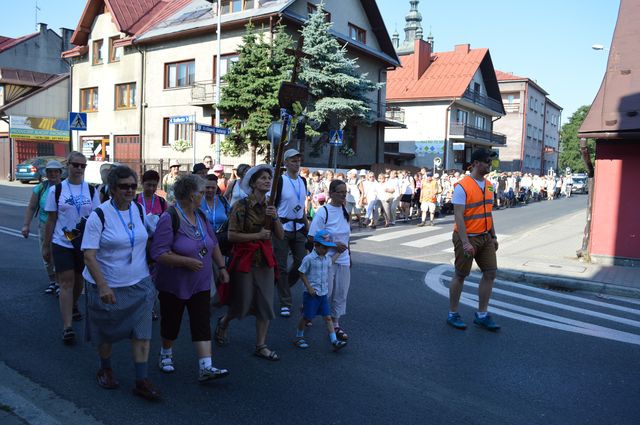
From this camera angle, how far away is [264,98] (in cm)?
2217

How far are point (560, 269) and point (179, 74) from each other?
24.5 metres

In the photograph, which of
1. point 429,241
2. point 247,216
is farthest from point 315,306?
point 429,241

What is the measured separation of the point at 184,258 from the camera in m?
4.05

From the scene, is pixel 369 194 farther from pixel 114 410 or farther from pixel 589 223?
pixel 114 410

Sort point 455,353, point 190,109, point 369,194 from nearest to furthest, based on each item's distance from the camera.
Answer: point 455,353 → point 369,194 → point 190,109

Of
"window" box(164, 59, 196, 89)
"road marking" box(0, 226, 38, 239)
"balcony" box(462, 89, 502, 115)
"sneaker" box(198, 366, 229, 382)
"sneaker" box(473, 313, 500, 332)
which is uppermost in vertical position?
"balcony" box(462, 89, 502, 115)

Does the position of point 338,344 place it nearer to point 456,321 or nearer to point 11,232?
point 456,321

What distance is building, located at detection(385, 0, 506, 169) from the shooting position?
139 feet

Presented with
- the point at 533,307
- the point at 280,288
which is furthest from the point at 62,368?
the point at 533,307

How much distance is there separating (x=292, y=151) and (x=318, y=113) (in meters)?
17.8

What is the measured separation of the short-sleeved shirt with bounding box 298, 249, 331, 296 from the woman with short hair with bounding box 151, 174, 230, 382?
123cm

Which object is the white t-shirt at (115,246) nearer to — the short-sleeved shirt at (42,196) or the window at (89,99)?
the short-sleeved shirt at (42,196)

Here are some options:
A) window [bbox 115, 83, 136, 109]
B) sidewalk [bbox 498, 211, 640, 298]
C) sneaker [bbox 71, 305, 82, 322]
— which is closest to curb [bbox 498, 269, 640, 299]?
sidewalk [bbox 498, 211, 640, 298]

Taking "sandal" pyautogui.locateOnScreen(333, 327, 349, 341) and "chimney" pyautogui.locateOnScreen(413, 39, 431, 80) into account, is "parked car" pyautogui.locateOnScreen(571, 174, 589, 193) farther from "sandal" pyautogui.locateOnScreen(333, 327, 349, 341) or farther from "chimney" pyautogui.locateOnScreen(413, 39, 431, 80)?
"sandal" pyautogui.locateOnScreen(333, 327, 349, 341)
